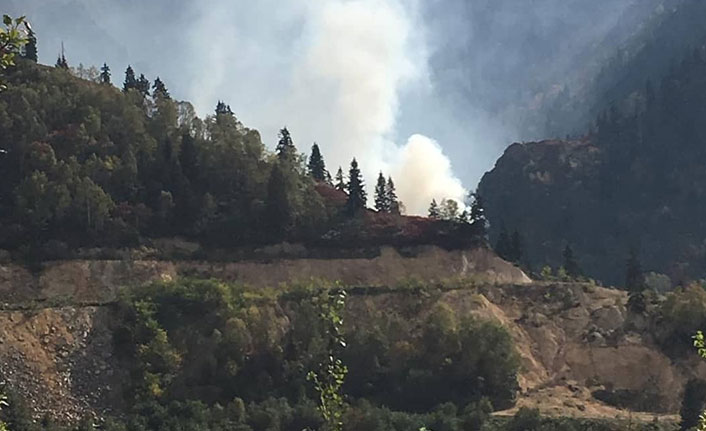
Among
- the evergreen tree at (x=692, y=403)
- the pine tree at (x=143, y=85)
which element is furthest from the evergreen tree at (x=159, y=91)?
the evergreen tree at (x=692, y=403)

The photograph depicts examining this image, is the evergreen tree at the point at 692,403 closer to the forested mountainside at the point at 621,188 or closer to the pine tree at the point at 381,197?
the pine tree at the point at 381,197

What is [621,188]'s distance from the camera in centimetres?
16862

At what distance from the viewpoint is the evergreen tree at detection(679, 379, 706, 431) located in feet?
→ 203

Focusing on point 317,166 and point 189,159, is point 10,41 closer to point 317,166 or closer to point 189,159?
point 189,159

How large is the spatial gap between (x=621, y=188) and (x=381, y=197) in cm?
7809

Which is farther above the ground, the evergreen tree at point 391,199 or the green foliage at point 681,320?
the evergreen tree at point 391,199

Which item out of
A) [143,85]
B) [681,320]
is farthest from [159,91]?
[681,320]

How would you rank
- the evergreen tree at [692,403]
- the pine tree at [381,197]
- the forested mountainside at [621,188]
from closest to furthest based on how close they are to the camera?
the evergreen tree at [692,403] < the pine tree at [381,197] < the forested mountainside at [621,188]

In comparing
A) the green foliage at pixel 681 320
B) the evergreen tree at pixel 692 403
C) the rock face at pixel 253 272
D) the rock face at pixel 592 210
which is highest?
the rock face at pixel 592 210

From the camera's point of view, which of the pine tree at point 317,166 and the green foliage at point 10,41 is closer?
the green foliage at point 10,41

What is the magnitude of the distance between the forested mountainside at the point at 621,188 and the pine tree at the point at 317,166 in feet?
188

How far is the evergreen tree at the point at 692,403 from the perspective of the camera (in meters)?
61.8

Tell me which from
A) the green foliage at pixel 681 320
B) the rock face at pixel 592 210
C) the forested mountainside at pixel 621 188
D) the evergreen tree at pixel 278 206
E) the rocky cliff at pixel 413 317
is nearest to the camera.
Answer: the rocky cliff at pixel 413 317

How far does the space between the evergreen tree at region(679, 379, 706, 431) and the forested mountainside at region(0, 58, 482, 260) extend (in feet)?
97.0
